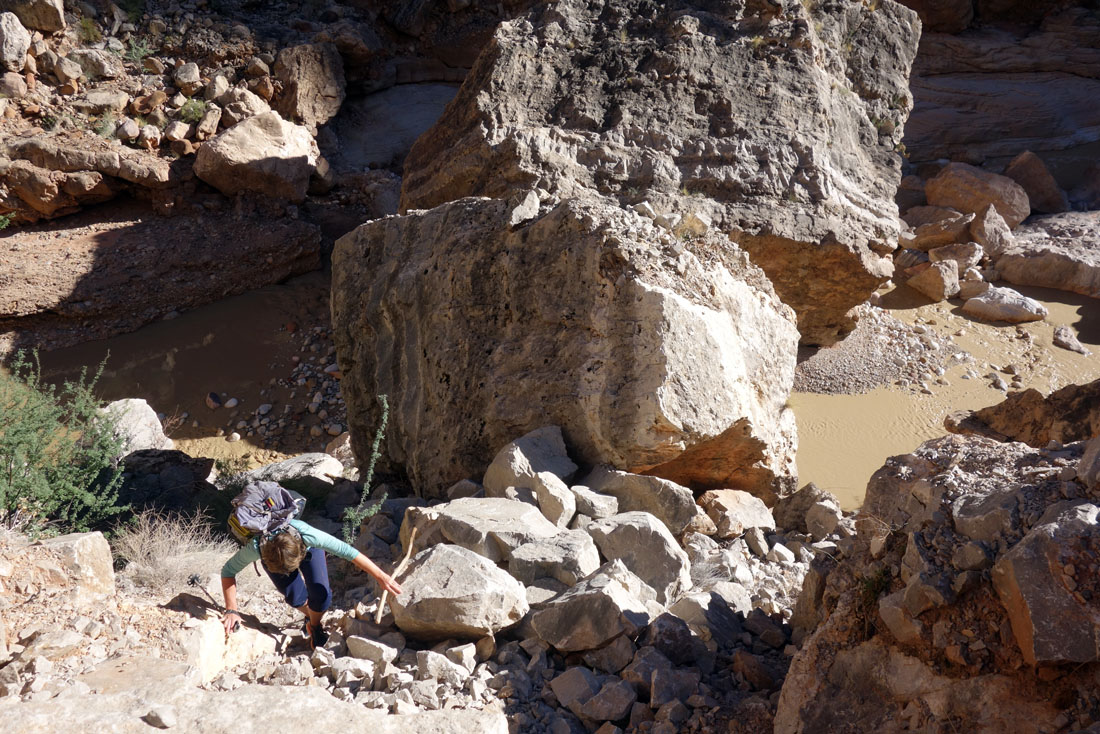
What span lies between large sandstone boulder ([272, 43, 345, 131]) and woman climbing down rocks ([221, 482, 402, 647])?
10.3 metres

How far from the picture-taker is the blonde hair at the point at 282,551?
3158 millimetres

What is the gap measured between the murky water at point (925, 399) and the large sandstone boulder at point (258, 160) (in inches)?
303

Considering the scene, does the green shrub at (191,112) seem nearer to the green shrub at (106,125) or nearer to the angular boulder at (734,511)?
the green shrub at (106,125)

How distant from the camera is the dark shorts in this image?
330 cm

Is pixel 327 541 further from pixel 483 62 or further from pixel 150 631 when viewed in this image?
pixel 483 62

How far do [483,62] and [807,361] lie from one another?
4915 mm

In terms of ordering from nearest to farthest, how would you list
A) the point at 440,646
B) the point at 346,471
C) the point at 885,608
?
the point at 885,608 < the point at 440,646 < the point at 346,471

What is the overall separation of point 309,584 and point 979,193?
1219cm

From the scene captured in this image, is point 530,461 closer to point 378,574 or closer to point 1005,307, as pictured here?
point 378,574

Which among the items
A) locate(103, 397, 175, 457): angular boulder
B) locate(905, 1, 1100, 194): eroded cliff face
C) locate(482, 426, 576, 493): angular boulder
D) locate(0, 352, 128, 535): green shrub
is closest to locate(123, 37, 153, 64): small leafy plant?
locate(103, 397, 175, 457): angular boulder

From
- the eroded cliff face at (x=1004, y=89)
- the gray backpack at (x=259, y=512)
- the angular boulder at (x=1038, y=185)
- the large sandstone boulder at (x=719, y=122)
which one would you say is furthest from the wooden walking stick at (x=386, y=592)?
the eroded cliff face at (x=1004, y=89)

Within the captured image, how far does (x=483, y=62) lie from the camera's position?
308 inches

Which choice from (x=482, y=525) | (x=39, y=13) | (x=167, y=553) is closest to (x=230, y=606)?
(x=167, y=553)

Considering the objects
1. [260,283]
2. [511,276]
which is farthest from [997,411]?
[260,283]
